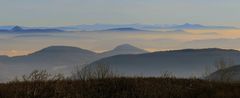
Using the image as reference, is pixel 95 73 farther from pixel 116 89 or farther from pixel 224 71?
pixel 224 71

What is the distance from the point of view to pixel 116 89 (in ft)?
66.5

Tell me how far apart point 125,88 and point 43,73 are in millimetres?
2758

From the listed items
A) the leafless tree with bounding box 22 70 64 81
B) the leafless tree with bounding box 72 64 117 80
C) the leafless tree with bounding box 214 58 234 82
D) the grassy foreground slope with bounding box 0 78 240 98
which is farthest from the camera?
the leafless tree with bounding box 214 58 234 82

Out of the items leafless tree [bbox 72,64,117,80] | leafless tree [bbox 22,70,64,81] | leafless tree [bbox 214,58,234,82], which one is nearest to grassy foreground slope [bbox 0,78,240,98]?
leafless tree [bbox 22,70,64,81]

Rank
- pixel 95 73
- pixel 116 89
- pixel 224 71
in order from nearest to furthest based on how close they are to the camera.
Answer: pixel 116 89 → pixel 95 73 → pixel 224 71

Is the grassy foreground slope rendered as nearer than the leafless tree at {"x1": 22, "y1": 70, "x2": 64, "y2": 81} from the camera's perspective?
Yes

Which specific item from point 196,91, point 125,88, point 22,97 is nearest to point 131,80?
point 125,88

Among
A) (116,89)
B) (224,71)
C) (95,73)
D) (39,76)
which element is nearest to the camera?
(116,89)

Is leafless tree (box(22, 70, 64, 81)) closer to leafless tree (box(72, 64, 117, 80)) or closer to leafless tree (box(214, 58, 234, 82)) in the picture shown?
leafless tree (box(72, 64, 117, 80))

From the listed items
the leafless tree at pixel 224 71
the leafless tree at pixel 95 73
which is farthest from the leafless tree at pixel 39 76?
the leafless tree at pixel 224 71

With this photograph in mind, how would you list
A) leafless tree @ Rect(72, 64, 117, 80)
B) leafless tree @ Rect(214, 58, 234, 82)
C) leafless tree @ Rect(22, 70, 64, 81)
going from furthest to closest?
leafless tree @ Rect(214, 58, 234, 82) < leafless tree @ Rect(72, 64, 117, 80) < leafless tree @ Rect(22, 70, 64, 81)

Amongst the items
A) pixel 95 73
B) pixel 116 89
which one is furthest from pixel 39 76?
pixel 116 89

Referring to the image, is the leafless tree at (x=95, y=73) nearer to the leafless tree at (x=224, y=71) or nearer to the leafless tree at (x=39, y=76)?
the leafless tree at (x=39, y=76)

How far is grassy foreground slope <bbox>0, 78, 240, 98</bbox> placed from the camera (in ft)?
63.6
